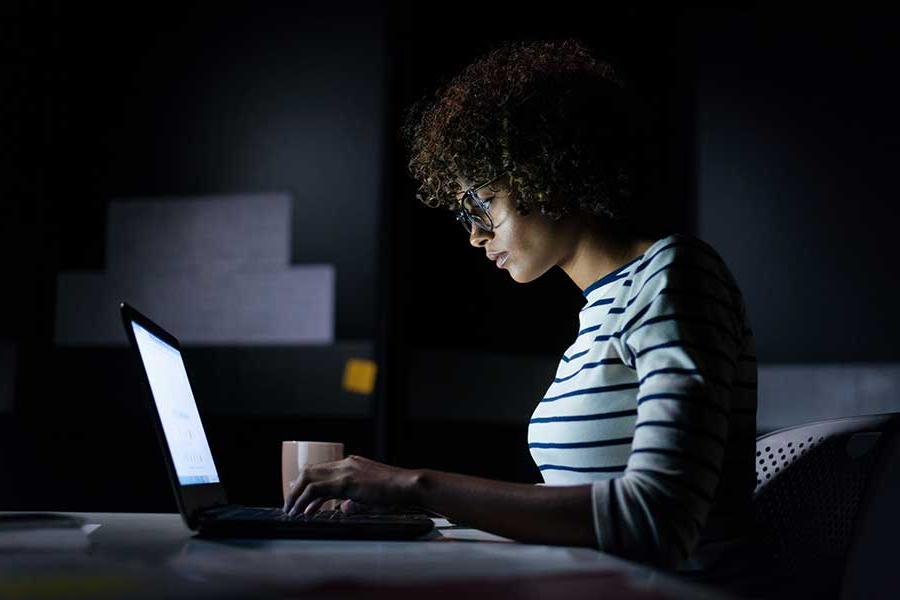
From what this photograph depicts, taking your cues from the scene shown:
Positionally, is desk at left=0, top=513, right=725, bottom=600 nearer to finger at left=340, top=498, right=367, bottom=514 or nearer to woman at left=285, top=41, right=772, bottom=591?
woman at left=285, top=41, right=772, bottom=591

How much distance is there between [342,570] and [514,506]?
0.94 ft

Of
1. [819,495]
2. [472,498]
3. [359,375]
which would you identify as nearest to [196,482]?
[472,498]

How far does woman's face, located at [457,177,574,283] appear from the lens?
5.04 ft

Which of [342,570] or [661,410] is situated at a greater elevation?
[661,410]

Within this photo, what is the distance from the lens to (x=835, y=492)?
1340mm

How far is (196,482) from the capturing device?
125 centimetres

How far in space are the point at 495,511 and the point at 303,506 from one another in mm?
241

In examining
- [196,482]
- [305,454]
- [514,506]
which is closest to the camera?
[514,506]

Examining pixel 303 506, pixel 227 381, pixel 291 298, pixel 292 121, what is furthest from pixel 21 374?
pixel 303 506

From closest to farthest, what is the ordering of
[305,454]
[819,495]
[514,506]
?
[514,506] < [819,495] < [305,454]

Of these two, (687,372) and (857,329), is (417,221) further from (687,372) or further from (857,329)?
(687,372)

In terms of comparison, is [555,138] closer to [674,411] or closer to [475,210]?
[475,210]

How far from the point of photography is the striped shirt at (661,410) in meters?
1.01

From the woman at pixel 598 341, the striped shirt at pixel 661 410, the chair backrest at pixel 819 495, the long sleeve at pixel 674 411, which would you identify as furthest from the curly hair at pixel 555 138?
the chair backrest at pixel 819 495
